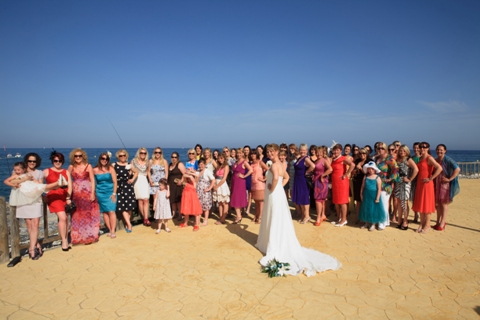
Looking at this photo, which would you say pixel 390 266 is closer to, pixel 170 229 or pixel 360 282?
pixel 360 282

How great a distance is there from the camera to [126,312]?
354 cm

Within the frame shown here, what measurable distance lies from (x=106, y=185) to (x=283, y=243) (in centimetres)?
402

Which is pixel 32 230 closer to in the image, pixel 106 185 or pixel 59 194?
pixel 59 194

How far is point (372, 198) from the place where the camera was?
662 centimetres

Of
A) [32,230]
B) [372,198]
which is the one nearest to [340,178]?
[372,198]

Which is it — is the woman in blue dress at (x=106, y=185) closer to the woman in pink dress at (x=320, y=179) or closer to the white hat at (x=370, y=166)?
the woman in pink dress at (x=320, y=179)

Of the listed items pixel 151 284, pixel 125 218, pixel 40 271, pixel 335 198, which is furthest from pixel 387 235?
pixel 40 271

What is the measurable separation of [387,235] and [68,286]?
20.3ft

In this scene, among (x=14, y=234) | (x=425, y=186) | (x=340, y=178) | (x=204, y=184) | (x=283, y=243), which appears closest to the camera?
(x=283, y=243)

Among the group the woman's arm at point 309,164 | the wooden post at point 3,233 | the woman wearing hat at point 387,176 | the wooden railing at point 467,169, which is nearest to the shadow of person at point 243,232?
the woman's arm at point 309,164

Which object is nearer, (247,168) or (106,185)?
(106,185)

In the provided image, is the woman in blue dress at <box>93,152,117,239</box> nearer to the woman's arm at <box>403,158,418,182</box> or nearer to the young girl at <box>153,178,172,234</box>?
the young girl at <box>153,178,172,234</box>

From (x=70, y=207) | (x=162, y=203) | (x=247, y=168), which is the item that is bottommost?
(x=162, y=203)

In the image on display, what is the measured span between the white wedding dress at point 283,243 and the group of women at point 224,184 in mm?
1107
